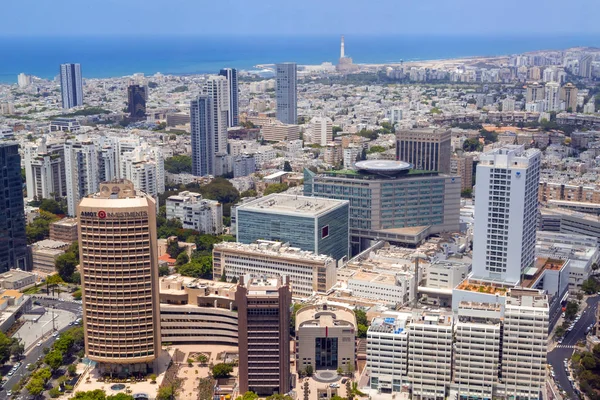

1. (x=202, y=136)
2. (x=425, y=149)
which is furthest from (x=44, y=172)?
(x=425, y=149)

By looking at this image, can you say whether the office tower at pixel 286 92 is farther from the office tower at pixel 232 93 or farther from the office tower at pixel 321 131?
the office tower at pixel 321 131

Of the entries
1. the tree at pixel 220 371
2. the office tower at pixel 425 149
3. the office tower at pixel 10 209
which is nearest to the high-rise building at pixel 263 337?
the tree at pixel 220 371

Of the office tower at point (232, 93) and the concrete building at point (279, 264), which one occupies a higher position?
the office tower at point (232, 93)

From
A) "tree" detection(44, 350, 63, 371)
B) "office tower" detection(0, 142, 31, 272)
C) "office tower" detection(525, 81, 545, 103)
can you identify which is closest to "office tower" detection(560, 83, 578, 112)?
"office tower" detection(525, 81, 545, 103)

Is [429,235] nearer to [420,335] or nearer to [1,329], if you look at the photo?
[420,335]

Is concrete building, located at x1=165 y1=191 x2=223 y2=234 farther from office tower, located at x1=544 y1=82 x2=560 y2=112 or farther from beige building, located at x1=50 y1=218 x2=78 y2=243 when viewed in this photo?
office tower, located at x1=544 y1=82 x2=560 y2=112

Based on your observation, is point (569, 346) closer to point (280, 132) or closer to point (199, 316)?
point (199, 316)
